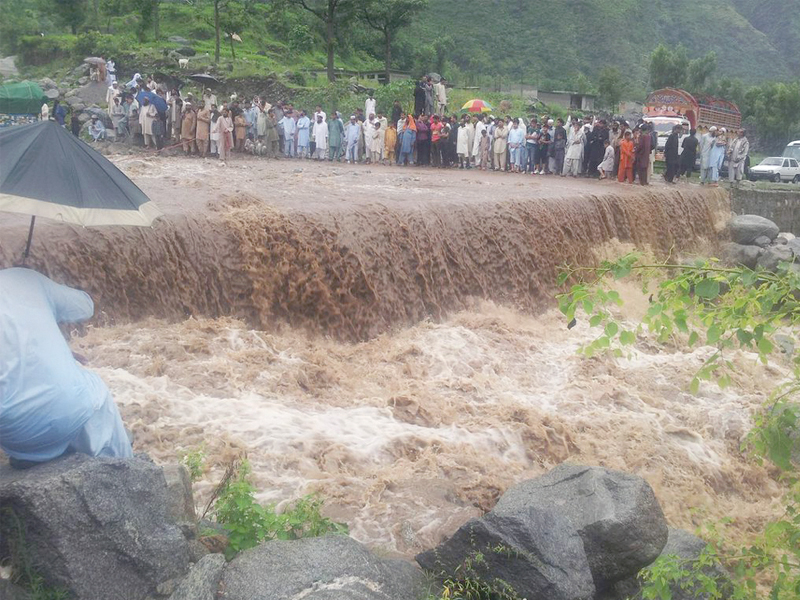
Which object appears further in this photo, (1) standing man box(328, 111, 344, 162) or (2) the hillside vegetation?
(2) the hillside vegetation

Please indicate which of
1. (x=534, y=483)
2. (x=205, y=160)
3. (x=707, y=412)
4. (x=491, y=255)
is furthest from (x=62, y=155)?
(x=205, y=160)

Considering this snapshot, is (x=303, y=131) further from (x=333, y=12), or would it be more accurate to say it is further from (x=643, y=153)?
(x=333, y=12)

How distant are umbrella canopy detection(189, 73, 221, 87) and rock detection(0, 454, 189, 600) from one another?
74.2ft

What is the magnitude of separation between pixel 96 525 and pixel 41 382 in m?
0.60

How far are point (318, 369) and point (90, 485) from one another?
425 cm

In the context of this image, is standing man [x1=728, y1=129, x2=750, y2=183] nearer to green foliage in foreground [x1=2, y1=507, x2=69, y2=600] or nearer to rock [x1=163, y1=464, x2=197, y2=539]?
rock [x1=163, y1=464, x2=197, y2=539]

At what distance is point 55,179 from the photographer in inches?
138

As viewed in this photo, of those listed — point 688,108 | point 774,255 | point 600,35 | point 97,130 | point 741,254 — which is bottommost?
point 741,254

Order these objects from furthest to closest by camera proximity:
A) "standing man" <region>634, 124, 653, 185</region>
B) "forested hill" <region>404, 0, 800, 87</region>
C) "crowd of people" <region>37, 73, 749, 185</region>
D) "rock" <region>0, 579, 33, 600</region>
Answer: "forested hill" <region>404, 0, 800, 87</region>, "crowd of people" <region>37, 73, 749, 185</region>, "standing man" <region>634, 124, 653, 185</region>, "rock" <region>0, 579, 33, 600</region>

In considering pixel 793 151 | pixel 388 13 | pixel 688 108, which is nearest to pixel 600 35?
pixel 688 108

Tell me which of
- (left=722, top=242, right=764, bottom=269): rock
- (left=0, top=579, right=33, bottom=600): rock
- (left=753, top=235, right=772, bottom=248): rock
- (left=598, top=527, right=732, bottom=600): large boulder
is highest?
(left=0, top=579, right=33, bottom=600): rock

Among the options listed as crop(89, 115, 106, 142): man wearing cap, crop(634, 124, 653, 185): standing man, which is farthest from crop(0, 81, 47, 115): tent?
crop(634, 124, 653, 185): standing man

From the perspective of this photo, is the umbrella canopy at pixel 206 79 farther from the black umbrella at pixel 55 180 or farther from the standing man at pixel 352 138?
the black umbrella at pixel 55 180

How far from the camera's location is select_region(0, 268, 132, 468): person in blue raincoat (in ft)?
9.75
